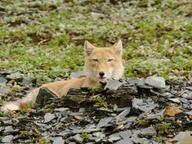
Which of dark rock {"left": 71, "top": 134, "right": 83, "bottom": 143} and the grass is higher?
the grass

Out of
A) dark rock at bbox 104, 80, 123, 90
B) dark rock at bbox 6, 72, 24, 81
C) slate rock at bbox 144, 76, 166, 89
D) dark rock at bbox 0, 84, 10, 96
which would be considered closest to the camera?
dark rock at bbox 104, 80, 123, 90

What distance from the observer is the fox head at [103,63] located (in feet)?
51.4

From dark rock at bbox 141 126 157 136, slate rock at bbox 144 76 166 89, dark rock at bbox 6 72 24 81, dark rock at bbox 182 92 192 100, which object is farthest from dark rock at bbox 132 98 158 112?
dark rock at bbox 6 72 24 81

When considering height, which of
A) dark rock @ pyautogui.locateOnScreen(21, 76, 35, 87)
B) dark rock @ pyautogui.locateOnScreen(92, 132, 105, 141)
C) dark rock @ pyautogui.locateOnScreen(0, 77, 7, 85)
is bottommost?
dark rock @ pyautogui.locateOnScreen(92, 132, 105, 141)

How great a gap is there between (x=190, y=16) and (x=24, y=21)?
312 inches

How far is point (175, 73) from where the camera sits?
65.0 ft

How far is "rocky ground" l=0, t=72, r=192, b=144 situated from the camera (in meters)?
12.6

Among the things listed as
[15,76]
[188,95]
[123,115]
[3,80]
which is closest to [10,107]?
[123,115]

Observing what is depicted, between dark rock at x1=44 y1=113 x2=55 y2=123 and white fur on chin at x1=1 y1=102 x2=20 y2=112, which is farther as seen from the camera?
white fur on chin at x1=1 y1=102 x2=20 y2=112

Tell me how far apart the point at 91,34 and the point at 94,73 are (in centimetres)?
1194

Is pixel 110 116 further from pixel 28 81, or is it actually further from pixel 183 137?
pixel 28 81

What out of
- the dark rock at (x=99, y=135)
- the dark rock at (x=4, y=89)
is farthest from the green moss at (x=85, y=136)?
the dark rock at (x=4, y=89)

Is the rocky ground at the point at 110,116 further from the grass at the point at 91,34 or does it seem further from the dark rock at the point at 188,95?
the grass at the point at 91,34

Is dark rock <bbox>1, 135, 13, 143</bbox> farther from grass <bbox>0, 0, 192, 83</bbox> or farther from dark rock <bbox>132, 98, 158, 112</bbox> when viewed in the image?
grass <bbox>0, 0, 192, 83</bbox>
